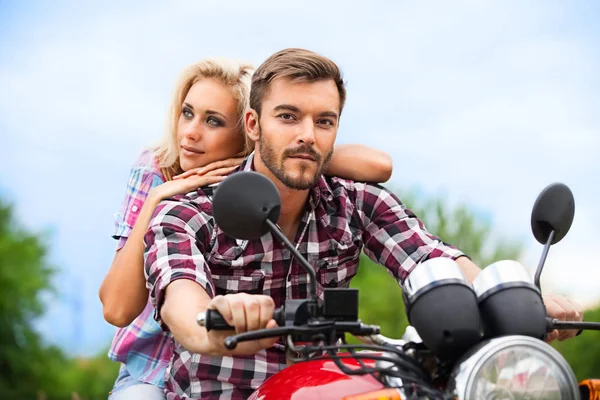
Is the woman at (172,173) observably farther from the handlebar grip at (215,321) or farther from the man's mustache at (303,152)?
the handlebar grip at (215,321)

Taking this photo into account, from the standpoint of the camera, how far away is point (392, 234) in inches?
109

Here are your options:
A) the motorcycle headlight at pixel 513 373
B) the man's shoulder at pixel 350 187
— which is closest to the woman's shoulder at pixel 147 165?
the man's shoulder at pixel 350 187

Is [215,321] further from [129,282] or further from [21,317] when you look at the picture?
[21,317]

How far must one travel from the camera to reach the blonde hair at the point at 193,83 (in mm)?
3346

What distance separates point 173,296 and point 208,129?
4.57 ft

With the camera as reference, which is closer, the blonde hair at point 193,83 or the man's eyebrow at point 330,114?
the man's eyebrow at point 330,114

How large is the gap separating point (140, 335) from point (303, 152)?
124 centimetres

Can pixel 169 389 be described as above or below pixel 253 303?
below

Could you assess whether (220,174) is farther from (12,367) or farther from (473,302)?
(12,367)

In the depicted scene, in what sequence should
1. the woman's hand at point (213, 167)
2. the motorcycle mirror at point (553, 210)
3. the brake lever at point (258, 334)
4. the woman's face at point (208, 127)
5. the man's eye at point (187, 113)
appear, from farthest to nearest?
1. the man's eye at point (187, 113)
2. the woman's face at point (208, 127)
3. the woman's hand at point (213, 167)
4. the motorcycle mirror at point (553, 210)
5. the brake lever at point (258, 334)

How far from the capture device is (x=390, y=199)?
283 centimetres

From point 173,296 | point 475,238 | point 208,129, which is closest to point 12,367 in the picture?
point 475,238

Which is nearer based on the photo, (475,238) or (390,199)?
A: (390,199)

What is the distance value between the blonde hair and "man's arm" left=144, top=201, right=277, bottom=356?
93 cm
